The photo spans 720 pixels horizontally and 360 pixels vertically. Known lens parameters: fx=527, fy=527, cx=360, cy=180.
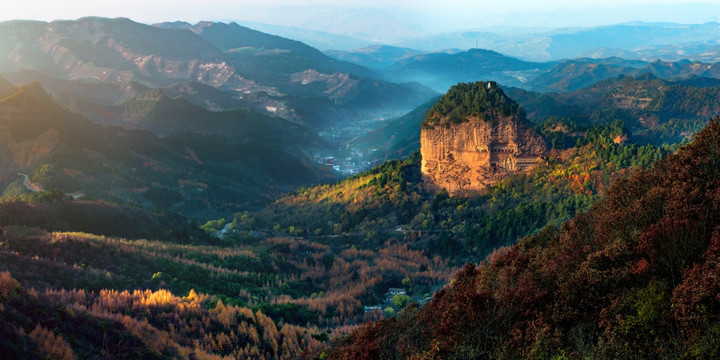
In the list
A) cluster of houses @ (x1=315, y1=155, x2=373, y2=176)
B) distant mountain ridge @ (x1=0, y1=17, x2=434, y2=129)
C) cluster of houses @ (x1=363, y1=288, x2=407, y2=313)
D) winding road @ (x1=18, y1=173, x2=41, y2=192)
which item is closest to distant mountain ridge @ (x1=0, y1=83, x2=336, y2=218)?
winding road @ (x1=18, y1=173, x2=41, y2=192)

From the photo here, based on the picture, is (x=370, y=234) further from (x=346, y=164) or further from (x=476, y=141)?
(x=346, y=164)

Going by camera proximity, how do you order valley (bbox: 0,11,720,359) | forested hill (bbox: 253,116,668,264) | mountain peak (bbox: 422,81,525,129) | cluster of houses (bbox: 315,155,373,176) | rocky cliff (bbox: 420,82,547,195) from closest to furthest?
valley (bbox: 0,11,720,359), forested hill (bbox: 253,116,668,264), mountain peak (bbox: 422,81,525,129), rocky cliff (bbox: 420,82,547,195), cluster of houses (bbox: 315,155,373,176)

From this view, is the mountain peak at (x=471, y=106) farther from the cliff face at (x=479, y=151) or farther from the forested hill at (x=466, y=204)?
the forested hill at (x=466, y=204)

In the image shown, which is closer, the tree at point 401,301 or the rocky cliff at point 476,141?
the tree at point 401,301

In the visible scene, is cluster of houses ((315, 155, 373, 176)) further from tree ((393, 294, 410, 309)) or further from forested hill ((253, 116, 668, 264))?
tree ((393, 294, 410, 309))

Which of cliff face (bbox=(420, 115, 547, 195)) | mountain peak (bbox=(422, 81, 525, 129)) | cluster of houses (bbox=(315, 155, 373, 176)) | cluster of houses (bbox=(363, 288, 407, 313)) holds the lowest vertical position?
cluster of houses (bbox=(315, 155, 373, 176))

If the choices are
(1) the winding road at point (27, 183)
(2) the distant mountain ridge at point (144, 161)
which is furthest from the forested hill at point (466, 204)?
(1) the winding road at point (27, 183)

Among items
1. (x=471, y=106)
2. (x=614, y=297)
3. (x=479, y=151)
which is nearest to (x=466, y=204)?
(x=479, y=151)
